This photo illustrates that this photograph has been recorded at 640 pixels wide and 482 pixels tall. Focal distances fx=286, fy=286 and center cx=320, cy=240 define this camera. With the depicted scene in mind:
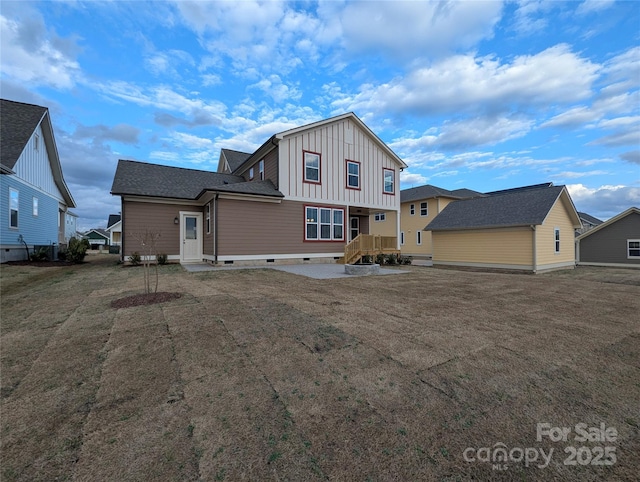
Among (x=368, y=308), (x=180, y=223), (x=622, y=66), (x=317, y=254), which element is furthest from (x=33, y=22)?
(x=622, y=66)

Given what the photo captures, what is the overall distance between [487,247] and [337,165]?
9.95m

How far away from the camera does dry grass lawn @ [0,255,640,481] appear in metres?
1.82

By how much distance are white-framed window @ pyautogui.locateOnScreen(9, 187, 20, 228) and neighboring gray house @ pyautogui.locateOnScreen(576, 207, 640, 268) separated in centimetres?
3561

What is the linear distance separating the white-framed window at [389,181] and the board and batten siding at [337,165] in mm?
169

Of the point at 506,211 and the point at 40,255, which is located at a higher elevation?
the point at 506,211

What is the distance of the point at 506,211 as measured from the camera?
16.7 meters

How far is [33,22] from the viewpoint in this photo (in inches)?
401

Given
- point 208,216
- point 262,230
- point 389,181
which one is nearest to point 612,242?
point 389,181

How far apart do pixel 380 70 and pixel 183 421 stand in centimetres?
1580

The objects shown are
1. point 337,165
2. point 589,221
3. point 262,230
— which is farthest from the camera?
point 589,221

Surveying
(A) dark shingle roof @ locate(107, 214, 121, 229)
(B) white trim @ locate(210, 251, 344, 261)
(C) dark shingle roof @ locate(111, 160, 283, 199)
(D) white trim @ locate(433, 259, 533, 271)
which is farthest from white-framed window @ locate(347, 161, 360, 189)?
(A) dark shingle roof @ locate(107, 214, 121, 229)

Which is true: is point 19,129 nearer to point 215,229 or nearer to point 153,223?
point 153,223

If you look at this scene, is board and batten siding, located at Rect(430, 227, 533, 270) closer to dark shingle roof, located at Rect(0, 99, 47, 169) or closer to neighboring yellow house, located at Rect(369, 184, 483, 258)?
neighboring yellow house, located at Rect(369, 184, 483, 258)

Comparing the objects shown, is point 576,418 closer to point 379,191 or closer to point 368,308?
point 368,308
